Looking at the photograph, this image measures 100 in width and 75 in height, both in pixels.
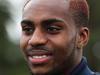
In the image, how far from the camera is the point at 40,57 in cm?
499

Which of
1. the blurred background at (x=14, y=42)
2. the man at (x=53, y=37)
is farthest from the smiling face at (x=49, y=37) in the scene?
the blurred background at (x=14, y=42)

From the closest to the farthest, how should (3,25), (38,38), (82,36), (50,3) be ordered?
1. (38,38)
2. (50,3)
3. (82,36)
4. (3,25)

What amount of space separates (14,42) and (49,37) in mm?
33863

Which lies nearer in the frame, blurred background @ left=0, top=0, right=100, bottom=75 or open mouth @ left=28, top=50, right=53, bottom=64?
open mouth @ left=28, top=50, right=53, bottom=64

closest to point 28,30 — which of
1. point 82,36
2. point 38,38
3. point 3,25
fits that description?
point 38,38

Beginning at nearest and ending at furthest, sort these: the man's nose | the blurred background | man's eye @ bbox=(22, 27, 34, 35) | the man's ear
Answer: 1. the man's nose
2. man's eye @ bbox=(22, 27, 34, 35)
3. the man's ear
4. the blurred background

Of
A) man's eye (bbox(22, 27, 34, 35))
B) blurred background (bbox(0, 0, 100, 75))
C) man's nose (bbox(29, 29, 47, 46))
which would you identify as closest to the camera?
man's nose (bbox(29, 29, 47, 46))

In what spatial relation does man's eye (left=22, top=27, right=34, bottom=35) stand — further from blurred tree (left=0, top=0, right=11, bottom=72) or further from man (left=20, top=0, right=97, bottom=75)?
blurred tree (left=0, top=0, right=11, bottom=72)

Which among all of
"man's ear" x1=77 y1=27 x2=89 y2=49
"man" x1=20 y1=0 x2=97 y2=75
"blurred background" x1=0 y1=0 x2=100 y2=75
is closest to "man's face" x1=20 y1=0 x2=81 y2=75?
"man" x1=20 y1=0 x2=97 y2=75

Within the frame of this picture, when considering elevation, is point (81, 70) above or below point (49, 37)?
below

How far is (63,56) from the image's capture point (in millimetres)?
5051

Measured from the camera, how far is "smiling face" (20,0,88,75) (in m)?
4.97

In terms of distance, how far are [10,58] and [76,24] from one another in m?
32.5

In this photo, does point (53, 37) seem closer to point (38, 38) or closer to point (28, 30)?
point (38, 38)
